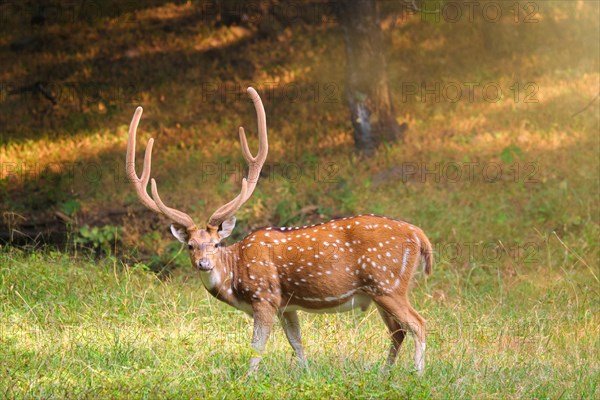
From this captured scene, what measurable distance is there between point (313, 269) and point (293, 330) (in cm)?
56

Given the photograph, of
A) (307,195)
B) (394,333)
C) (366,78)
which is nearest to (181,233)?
(394,333)

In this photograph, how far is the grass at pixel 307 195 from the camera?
23.1 feet

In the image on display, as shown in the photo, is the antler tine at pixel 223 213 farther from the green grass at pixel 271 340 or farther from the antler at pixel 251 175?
the green grass at pixel 271 340

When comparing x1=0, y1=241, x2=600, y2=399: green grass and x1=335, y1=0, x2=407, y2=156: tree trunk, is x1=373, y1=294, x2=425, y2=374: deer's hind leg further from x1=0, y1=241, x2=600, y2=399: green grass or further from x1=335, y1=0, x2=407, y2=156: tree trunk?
x1=335, y1=0, x2=407, y2=156: tree trunk

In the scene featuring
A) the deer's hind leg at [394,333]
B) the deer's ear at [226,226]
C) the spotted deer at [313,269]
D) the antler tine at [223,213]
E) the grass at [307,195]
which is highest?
the antler tine at [223,213]

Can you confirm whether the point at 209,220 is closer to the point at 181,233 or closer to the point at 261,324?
the point at 181,233

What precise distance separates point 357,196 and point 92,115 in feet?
17.7

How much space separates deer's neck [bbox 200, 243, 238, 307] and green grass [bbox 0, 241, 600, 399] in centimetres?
41

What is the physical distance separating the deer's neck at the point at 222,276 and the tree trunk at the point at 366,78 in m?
6.52

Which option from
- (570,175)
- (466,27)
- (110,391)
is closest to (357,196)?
(570,175)

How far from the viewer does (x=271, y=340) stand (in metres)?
8.20

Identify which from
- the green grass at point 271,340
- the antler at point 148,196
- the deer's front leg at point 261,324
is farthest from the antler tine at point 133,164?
the deer's front leg at point 261,324

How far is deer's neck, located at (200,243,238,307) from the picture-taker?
24.9 ft

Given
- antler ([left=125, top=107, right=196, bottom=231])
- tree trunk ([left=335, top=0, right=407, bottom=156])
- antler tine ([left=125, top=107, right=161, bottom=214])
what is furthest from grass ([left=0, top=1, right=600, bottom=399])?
antler tine ([left=125, top=107, right=161, bottom=214])
